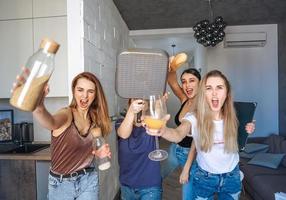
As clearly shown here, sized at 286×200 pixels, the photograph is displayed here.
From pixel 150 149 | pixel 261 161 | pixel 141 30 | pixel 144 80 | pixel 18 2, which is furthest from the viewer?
pixel 141 30

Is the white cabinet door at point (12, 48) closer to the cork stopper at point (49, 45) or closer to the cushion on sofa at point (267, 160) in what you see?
the cork stopper at point (49, 45)

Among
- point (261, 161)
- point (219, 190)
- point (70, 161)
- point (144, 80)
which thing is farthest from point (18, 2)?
point (261, 161)

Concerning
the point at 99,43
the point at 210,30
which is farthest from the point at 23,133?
the point at 210,30

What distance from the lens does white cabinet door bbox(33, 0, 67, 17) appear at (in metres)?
2.04

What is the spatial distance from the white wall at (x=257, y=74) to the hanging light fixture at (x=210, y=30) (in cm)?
105

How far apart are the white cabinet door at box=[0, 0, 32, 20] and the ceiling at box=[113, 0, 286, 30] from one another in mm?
981

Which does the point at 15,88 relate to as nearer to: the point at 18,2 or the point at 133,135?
the point at 133,135

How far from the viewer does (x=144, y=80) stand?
2.88ft

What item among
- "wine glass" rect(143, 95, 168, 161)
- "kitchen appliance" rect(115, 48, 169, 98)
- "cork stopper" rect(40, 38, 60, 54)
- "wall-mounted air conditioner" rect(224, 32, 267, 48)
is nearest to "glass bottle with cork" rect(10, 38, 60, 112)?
"cork stopper" rect(40, 38, 60, 54)

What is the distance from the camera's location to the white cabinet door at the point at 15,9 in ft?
6.79

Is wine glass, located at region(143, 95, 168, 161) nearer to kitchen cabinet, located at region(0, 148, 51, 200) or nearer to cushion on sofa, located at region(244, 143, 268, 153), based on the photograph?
kitchen cabinet, located at region(0, 148, 51, 200)

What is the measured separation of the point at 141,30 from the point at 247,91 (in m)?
1.98

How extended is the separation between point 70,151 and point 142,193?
0.43 meters

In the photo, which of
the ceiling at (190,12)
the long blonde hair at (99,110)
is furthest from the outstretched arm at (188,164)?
the ceiling at (190,12)
